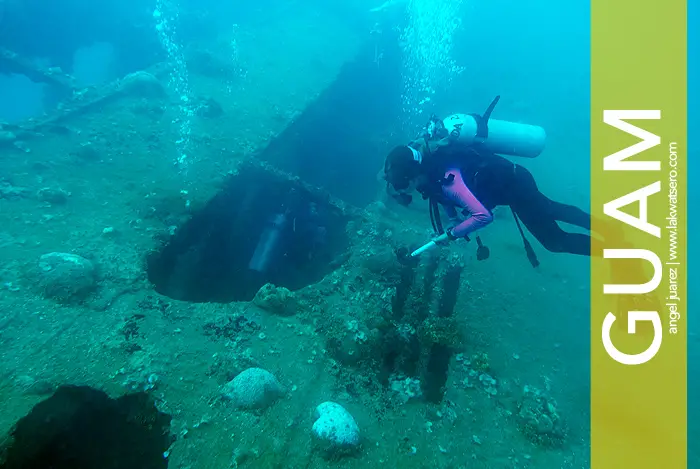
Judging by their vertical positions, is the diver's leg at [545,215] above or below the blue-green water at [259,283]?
above

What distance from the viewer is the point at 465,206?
3.97 m

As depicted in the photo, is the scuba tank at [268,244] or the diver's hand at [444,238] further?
the scuba tank at [268,244]

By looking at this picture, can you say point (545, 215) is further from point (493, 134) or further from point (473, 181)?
point (493, 134)

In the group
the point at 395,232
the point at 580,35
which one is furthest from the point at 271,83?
the point at 580,35

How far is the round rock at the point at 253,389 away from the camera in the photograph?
10.1 ft

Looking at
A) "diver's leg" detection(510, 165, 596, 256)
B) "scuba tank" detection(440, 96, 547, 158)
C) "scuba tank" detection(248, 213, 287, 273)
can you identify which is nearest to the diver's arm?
"scuba tank" detection(440, 96, 547, 158)

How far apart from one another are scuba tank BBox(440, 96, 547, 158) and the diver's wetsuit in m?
0.38

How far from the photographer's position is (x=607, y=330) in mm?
5066

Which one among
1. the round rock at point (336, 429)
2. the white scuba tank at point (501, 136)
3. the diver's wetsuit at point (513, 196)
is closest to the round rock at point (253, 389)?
the round rock at point (336, 429)

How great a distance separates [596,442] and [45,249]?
21.5ft

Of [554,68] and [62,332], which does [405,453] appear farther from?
[554,68]

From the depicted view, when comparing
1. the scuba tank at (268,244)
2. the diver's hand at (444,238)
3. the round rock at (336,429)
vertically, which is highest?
the diver's hand at (444,238)

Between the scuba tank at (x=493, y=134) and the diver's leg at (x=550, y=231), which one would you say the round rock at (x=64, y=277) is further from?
the diver's leg at (x=550, y=231)

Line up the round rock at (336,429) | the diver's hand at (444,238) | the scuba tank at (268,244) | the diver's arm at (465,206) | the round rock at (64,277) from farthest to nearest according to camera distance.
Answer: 1. the scuba tank at (268,244)
2. the diver's hand at (444,238)
3. the diver's arm at (465,206)
4. the round rock at (64,277)
5. the round rock at (336,429)
